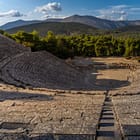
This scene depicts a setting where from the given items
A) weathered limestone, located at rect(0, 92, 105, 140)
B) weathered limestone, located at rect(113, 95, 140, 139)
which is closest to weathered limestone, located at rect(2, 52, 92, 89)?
weathered limestone, located at rect(0, 92, 105, 140)

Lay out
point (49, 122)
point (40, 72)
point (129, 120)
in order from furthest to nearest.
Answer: point (40, 72) → point (129, 120) → point (49, 122)

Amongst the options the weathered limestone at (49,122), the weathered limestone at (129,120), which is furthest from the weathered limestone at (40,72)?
the weathered limestone at (129,120)

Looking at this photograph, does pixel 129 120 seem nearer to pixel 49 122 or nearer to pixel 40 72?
pixel 49 122

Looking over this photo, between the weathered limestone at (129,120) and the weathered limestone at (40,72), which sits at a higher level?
the weathered limestone at (129,120)

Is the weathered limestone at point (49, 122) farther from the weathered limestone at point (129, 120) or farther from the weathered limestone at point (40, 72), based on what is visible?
the weathered limestone at point (40, 72)

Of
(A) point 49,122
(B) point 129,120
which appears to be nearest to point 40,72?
(A) point 49,122

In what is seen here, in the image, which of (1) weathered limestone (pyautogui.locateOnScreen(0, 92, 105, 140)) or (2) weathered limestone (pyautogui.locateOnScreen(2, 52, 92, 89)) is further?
(2) weathered limestone (pyautogui.locateOnScreen(2, 52, 92, 89))

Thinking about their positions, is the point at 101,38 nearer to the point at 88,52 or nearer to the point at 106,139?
the point at 88,52

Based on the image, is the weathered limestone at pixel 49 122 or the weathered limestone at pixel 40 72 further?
the weathered limestone at pixel 40 72

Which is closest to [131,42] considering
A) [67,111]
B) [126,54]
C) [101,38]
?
[126,54]

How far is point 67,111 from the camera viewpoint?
9953mm

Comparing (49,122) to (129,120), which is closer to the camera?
(49,122)

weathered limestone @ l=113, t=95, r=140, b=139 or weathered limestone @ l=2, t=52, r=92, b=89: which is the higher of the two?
weathered limestone @ l=113, t=95, r=140, b=139

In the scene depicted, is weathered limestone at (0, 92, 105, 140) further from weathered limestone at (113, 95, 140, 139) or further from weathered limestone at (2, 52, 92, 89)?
weathered limestone at (2, 52, 92, 89)
